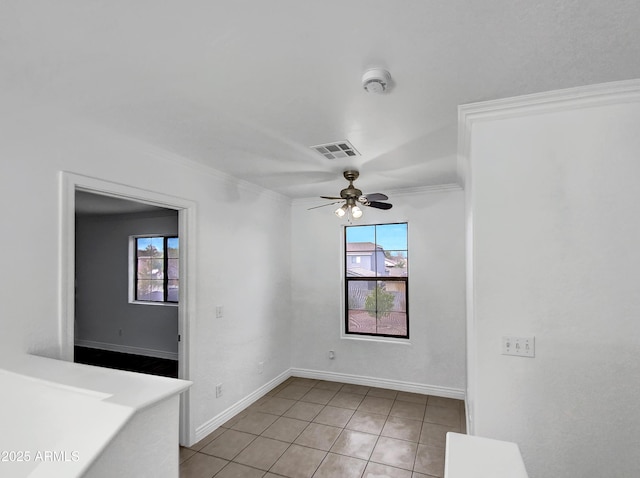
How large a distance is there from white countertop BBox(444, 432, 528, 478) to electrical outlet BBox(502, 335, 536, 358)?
0.74 metres

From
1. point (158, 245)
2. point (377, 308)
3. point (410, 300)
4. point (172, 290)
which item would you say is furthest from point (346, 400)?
point (158, 245)

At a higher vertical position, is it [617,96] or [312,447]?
[617,96]

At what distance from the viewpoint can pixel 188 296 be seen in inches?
121

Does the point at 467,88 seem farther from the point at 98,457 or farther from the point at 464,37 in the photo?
the point at 98,457

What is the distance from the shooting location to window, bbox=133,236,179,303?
234 inches

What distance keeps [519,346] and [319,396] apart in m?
2.74

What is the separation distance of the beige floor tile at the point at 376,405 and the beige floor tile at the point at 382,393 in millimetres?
88

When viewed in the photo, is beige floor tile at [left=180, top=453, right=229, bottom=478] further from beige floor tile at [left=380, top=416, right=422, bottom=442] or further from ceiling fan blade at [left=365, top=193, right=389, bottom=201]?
ceiling fan blade at [left=365, top=193, right=389, bottom=201]

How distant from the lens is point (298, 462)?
274 cm

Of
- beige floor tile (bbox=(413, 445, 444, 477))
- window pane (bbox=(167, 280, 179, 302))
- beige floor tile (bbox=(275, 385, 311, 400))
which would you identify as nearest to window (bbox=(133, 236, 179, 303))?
window pane (bbox=(167, 280, 179, 302))

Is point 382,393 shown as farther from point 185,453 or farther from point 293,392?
point 185,453

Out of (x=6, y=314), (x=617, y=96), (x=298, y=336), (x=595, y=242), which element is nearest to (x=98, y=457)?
(x=6, y=314)

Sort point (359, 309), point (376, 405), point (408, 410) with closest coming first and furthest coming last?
point (408, 410) → point (376, 405) → point (359, 309)

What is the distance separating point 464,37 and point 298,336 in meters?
4.16
